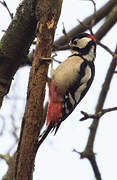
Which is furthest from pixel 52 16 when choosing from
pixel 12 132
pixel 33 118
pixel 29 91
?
pixel 12 132

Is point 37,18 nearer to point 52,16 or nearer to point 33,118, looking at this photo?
point 52,16

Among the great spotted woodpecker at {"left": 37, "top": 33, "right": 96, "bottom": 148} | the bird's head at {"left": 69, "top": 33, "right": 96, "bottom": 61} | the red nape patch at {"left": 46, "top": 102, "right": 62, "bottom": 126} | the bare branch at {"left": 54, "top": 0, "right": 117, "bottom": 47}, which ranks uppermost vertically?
the bare branch at {"left": 54, "top": 0, "right": 117, "bottom": 47}

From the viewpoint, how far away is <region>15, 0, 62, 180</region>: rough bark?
2.68m

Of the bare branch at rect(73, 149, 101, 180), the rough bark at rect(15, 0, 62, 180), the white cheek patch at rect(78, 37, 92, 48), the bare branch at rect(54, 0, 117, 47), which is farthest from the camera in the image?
the bare branch at rect(54, 0, 117, 47)

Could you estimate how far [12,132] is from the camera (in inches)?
167

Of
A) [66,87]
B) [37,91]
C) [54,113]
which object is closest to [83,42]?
[66,87]

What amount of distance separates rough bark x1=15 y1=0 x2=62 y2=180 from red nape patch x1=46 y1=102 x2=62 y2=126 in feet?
2.30

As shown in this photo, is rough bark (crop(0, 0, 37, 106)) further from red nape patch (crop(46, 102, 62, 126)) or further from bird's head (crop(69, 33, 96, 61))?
bird's head (crop(69, 33, 96, 61))

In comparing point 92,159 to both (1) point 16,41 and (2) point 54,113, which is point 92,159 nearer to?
(2) point 54,113

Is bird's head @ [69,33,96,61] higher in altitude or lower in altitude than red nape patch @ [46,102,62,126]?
higher

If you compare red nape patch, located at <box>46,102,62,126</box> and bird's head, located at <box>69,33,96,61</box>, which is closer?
red nape patch, located at <box>46,102,62,126</box>

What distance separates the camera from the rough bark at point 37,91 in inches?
105

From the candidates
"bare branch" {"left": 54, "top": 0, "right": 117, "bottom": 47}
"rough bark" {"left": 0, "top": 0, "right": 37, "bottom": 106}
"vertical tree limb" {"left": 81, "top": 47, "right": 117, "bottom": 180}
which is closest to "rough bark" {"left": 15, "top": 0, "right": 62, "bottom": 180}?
"rough bark" {"left": 0, "top": 0, "right": 37, "bottom": 106}

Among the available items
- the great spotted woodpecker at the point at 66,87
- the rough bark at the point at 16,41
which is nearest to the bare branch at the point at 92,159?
the great spotted woodpecker at the point at 66,87
